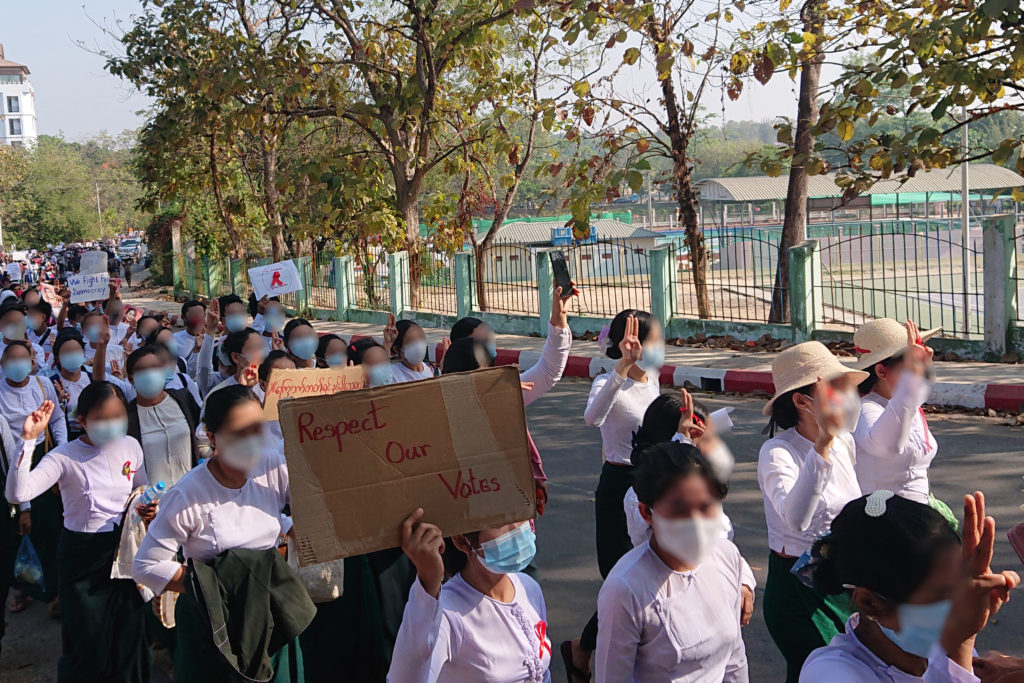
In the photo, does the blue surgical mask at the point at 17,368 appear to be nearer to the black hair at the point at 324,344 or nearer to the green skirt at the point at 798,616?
the black hair at the point at 324,344

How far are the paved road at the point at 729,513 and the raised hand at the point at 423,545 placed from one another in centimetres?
248

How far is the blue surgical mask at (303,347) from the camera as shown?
6.63m

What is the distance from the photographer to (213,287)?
29969 millimetres

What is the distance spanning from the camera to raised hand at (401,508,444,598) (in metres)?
2.45

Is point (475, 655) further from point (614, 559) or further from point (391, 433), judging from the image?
point (614, 559)

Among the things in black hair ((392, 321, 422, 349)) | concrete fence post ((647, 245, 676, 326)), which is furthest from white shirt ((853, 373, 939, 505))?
concrete fence post ((647, 245, 676, 326))

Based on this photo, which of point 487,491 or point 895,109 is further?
point 895,109

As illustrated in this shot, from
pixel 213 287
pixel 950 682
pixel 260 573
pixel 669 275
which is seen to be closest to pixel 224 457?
pixel 260 573

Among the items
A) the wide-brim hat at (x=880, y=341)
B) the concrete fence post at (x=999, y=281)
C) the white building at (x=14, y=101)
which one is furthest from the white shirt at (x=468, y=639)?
the white building at (x=14, y=101)

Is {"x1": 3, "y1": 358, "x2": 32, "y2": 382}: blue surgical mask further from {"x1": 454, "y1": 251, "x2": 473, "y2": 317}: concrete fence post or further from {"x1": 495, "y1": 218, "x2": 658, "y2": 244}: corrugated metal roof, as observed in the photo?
{"x1": 495, "y1": 218, "x2": 658, "y2": 244}: corrugated metal roof

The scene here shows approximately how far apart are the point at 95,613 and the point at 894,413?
3.45 meters

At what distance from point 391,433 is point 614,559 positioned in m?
2.40

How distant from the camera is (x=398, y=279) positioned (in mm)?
19875

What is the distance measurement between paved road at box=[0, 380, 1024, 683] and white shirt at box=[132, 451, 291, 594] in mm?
1848
